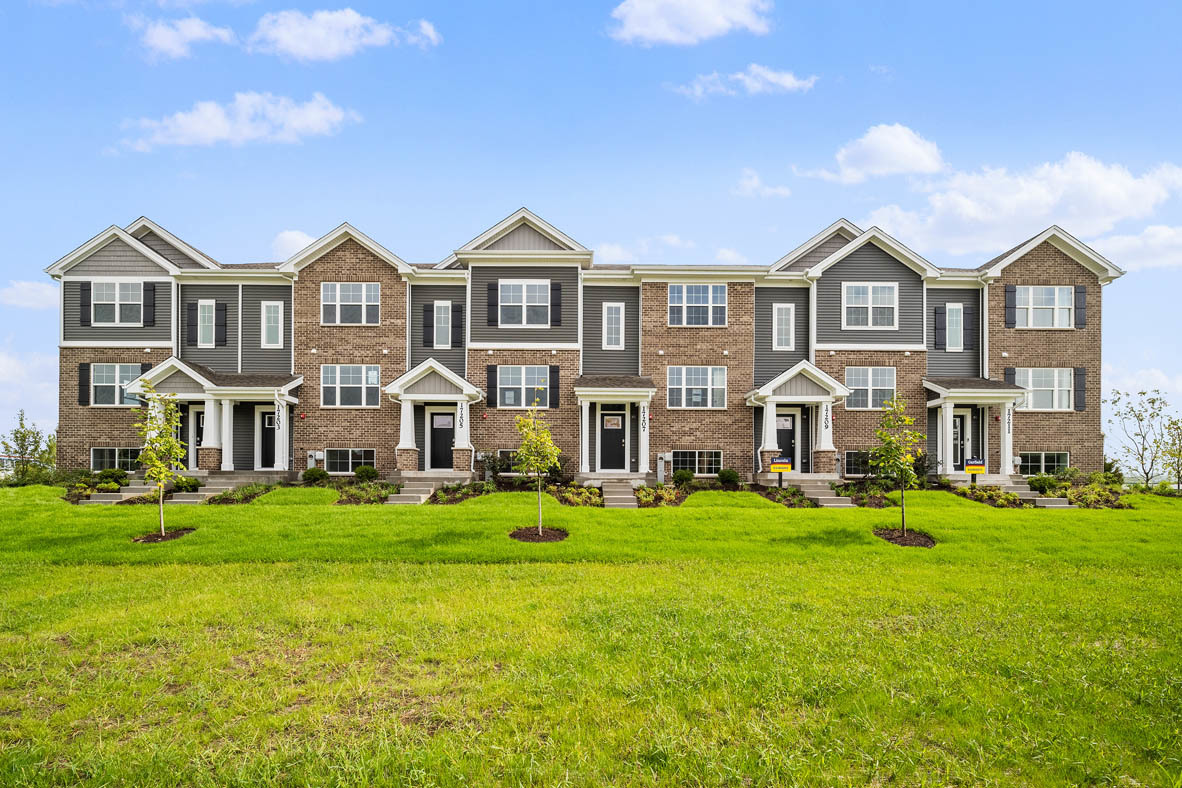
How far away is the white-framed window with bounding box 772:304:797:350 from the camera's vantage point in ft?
76.7

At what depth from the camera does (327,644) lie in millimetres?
6633

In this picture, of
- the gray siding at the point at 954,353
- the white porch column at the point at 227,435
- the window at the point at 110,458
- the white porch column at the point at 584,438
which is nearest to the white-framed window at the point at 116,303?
the window at the point at 110,458

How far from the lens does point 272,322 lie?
23.1m

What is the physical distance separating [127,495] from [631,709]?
2021cm

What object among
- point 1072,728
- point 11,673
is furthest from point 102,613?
point 1072,728

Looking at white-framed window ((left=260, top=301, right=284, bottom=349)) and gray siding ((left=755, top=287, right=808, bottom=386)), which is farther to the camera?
gray siding ((left=755, top=287, right=808, bottom=386))

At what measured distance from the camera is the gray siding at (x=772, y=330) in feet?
76.3

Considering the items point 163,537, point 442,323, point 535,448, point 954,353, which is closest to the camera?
point 163,537

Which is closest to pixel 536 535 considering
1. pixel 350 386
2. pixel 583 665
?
pixel 583 665

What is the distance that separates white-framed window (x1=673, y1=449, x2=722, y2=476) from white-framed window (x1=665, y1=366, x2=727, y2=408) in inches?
67.6

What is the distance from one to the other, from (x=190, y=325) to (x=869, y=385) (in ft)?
84.4

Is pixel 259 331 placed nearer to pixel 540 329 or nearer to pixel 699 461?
pixel 540 329

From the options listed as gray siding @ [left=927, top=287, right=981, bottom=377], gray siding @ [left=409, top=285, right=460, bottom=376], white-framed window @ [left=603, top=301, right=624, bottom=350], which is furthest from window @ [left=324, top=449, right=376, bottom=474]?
gray siding @ [left=927, top=287, right=981, bottom=377]

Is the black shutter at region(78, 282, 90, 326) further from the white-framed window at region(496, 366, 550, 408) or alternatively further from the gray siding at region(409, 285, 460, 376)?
the white-framed window at region(496, 366, 550, 408)
